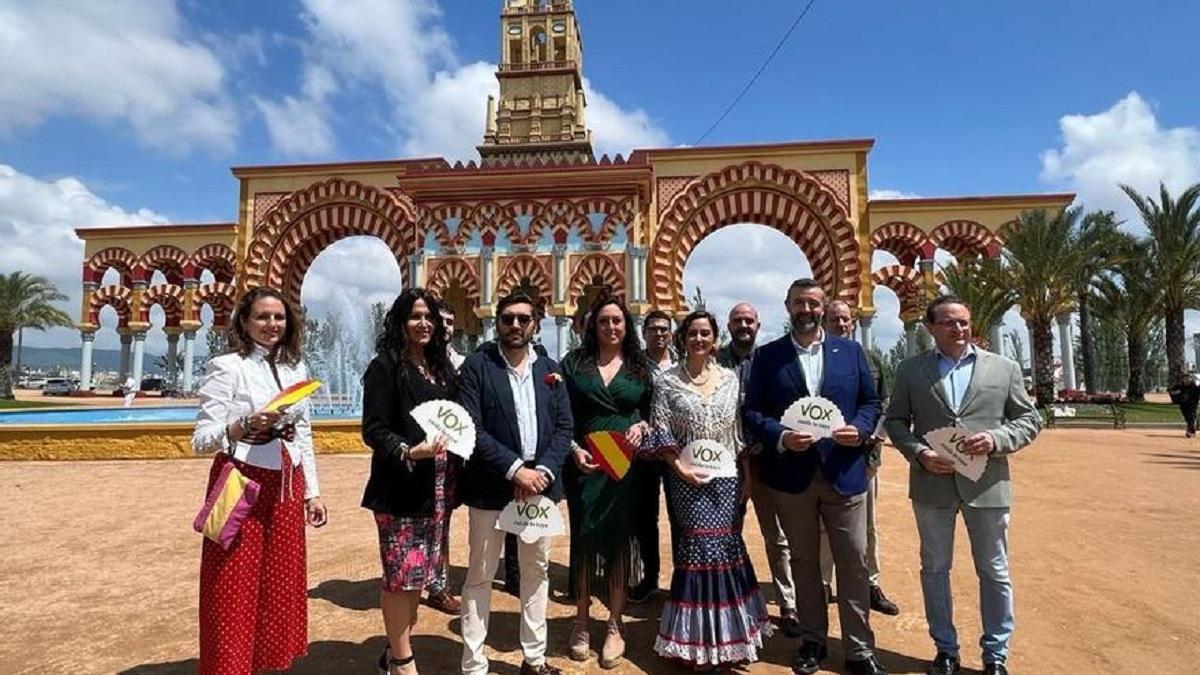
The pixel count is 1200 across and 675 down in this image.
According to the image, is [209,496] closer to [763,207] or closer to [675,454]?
[675,454]

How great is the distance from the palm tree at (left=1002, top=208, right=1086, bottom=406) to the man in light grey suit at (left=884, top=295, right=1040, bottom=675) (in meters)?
16.6

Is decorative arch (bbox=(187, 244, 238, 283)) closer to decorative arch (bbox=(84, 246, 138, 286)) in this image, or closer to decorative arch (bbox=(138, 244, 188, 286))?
decorative arch (bbox=(138, 244, 188, 286))

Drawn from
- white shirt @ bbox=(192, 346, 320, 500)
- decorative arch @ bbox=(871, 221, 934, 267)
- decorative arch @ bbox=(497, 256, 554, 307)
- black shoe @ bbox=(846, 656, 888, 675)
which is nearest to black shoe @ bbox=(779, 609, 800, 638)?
black shoe @ bbox=(846, 656, 888, 675)

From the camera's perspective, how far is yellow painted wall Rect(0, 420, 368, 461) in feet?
34.0

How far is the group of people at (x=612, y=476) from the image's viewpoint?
2.72m

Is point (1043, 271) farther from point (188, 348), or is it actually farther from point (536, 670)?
point (188, 348)

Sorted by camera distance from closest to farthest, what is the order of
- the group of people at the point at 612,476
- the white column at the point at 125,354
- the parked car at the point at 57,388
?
the group of people at the point at 612,476, the white column at the point at 125,354, the parked car at the point at 57,388

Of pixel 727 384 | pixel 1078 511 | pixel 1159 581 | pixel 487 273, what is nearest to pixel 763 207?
pixel 487 273

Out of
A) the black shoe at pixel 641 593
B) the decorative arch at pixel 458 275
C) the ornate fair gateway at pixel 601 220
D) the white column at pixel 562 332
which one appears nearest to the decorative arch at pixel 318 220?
the ornate fair gateway at pixel 601 220

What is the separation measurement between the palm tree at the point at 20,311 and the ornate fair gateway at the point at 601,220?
46.5 ft

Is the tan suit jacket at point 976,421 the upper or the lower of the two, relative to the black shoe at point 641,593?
upper

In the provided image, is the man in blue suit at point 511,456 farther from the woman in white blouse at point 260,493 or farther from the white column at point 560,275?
the white column at point 560,275

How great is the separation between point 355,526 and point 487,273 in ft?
38.9

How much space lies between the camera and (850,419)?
333 cm
